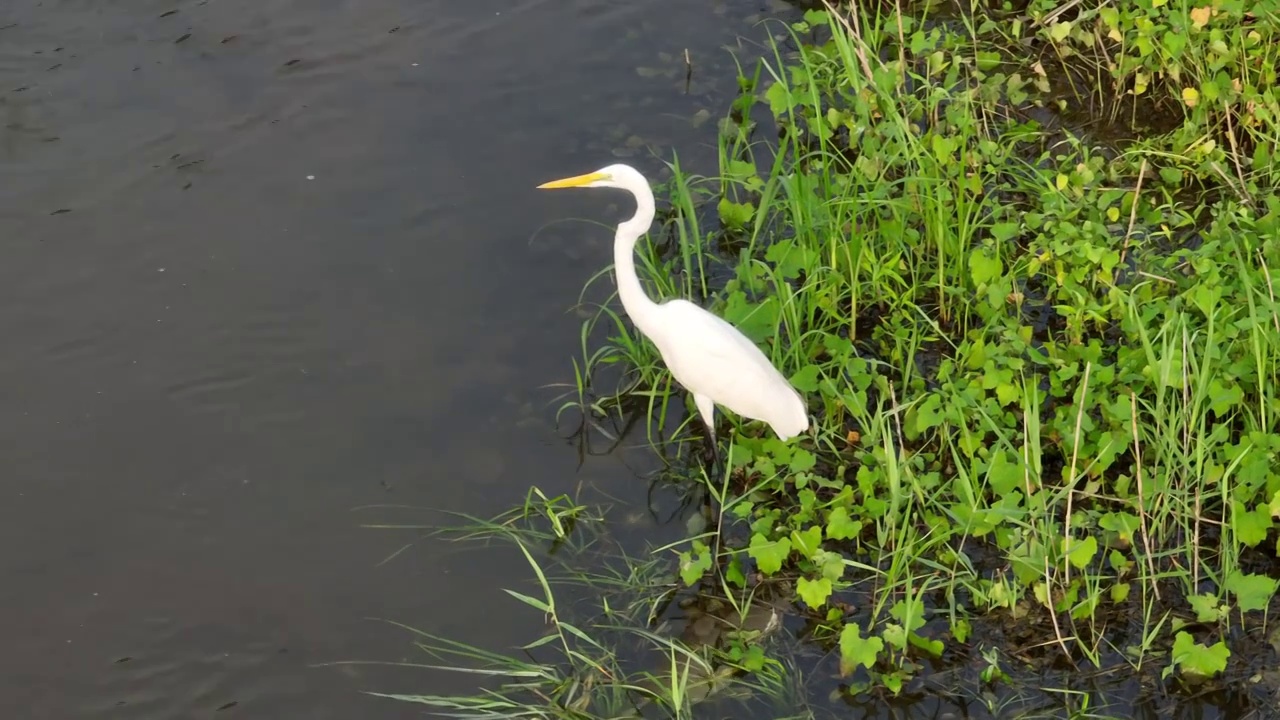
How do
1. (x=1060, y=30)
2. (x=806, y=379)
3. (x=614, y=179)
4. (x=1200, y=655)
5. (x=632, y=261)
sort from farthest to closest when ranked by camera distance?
(x=1060, y=30) → (x=806, y=379) → (x=632, y=261) → (x=614, y=179) → (x=1200, y=655)

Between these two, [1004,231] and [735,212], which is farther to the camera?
[735,212]

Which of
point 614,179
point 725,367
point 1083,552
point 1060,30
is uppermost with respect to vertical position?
point 614,179

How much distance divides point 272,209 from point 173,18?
1.49 metres

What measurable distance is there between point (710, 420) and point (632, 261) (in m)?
0.61

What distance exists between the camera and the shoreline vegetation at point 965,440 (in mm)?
3369

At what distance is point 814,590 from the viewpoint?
11.0ft

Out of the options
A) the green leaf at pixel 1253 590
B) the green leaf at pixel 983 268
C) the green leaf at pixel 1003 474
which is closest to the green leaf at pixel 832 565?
the green leaf at pixel 1003 474

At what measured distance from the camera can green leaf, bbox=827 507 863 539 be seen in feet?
11.6

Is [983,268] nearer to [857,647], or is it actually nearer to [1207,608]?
[1207,608]

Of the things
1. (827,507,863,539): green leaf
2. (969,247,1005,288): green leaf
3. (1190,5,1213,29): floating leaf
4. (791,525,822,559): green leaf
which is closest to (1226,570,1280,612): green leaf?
(827,507,863,539): green leaf

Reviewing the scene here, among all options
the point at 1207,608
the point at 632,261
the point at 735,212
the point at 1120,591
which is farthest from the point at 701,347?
the point at 1207,608

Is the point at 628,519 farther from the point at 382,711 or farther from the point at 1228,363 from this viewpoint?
the point at 1228,363

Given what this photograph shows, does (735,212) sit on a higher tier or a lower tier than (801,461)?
higher

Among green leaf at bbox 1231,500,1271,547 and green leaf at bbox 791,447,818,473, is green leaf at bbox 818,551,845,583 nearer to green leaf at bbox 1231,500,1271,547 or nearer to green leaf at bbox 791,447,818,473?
green leaf at bbox 791,447,818,473
